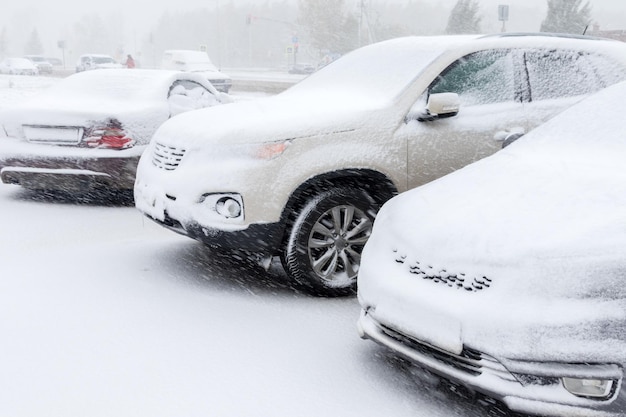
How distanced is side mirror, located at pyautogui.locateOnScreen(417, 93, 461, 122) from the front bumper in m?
2.26

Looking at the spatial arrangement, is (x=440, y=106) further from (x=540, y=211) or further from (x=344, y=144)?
(x=540, y=211)

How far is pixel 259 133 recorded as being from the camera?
16.7 feet

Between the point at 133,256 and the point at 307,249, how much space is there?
174 cm

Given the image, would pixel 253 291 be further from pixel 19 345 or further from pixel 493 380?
pixel 493 380

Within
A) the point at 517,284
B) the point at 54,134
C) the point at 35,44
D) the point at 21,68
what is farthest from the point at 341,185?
the point at 35,44

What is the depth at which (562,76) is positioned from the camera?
6004 millimetres

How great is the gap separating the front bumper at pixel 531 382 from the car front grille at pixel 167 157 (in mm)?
2642

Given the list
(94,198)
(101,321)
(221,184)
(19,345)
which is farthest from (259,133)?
(94,198)

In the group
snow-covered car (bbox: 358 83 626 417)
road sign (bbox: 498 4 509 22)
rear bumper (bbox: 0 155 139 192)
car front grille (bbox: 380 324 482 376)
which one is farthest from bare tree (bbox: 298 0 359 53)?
car front grille (bbox: 380 324 482 376)

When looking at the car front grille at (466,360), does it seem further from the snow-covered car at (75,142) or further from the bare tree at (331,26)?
the bare tree at (331,26)

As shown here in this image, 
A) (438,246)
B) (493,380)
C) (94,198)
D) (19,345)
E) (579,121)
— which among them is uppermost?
(579,121)

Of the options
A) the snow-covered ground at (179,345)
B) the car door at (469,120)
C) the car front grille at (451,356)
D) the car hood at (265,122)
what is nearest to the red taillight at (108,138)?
the snow-covered ground at (179,345)

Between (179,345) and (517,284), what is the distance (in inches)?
75.4

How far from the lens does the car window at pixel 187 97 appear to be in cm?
864
